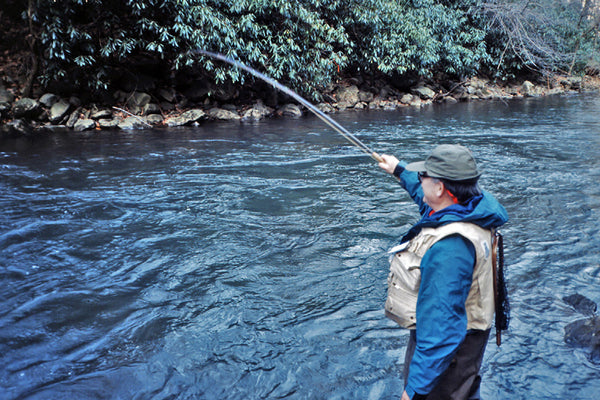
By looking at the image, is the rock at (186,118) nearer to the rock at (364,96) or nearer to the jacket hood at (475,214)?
the rock at (364,96)

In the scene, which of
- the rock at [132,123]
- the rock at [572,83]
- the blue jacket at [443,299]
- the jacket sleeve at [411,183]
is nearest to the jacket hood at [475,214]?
the blue jacket at [443,299]

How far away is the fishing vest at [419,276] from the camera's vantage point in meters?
1.91

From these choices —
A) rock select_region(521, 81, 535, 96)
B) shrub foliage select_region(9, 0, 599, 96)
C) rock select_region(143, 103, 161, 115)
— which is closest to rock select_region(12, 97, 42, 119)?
shrub foliage select_region(9, 0, 599, 96)

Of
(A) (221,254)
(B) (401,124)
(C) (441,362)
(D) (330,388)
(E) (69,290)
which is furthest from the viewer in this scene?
(B) (401,124)

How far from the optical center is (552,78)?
2739 cm

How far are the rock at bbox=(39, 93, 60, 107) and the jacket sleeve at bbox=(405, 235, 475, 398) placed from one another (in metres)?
14.1

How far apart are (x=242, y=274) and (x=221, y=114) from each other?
450 inches

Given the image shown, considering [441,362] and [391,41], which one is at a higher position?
[391,41]

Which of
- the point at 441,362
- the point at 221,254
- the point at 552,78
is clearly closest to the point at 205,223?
the point at 221,254

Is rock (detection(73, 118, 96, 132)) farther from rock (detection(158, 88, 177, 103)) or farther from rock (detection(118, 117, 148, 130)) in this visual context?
rock (detection(158, 88, 177, 103))

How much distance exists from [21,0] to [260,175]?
396 inches

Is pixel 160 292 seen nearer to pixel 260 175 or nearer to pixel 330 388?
pixel 330 388

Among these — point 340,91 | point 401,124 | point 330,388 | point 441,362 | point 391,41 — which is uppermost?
point 391,41

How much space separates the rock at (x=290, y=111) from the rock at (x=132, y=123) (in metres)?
4.93
